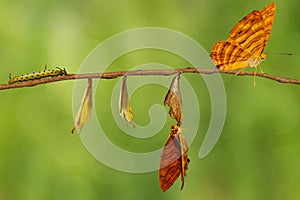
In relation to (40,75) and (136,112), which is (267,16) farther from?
(136,112)

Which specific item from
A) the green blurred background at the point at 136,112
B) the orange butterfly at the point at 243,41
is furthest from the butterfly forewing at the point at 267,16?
the green blurred background at the point at 136,112

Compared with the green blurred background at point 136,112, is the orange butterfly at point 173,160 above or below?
below

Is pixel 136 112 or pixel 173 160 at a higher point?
pixel 136 112

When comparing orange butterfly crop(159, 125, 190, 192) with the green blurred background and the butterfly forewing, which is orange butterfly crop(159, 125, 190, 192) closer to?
the butterfly forewing

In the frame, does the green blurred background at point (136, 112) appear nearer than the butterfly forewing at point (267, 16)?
No

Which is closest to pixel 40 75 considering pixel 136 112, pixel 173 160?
pixel 173 160

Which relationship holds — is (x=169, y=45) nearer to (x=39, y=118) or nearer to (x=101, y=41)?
(x=101, y=41)

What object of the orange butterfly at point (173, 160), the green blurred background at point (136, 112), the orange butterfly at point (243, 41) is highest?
the green blurred background at point (136, 112)

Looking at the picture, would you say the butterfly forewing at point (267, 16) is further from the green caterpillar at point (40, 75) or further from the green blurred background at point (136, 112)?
the green blurred background at point (136, 112)
